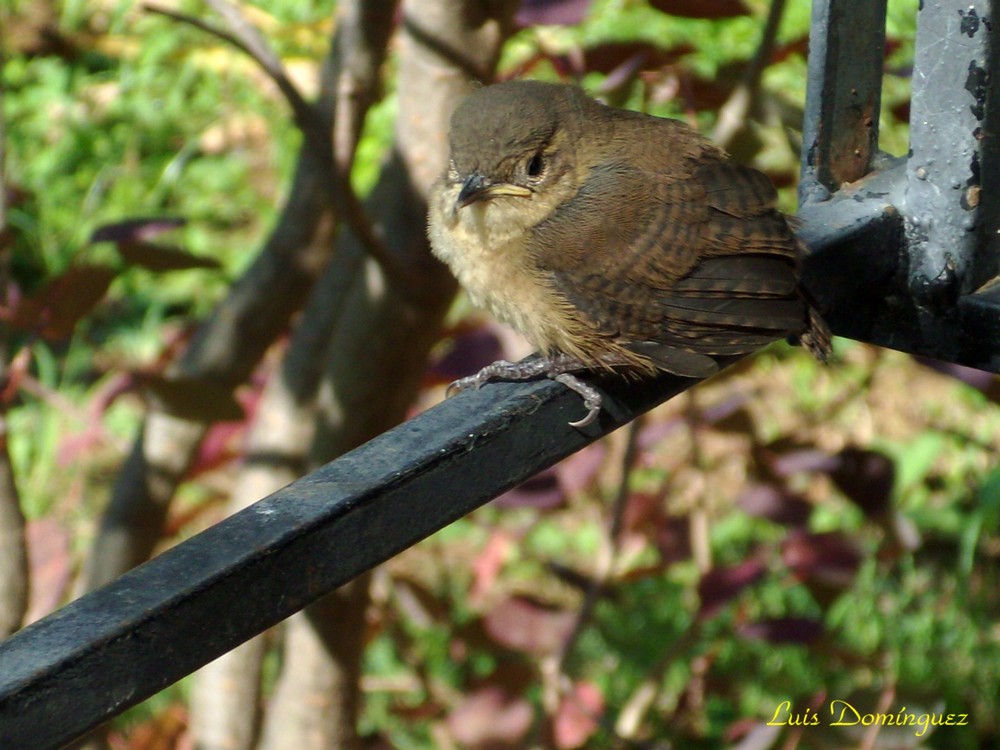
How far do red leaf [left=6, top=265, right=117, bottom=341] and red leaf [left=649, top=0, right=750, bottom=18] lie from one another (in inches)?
44.5

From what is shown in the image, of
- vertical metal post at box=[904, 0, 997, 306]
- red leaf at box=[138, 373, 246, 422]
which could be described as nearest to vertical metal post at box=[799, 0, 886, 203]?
vertical metal post at box=[904, 0, 997, 306]

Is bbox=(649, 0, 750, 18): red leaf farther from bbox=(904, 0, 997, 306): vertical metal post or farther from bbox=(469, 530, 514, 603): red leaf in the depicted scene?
bbox=(469, 530, 514, 603): red leaf

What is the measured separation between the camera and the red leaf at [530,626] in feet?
9.39

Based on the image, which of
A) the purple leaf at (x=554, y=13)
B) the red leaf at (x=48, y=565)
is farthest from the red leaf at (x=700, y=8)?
the red leaf at (x=48, y=565)

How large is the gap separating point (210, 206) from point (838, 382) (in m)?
3.16

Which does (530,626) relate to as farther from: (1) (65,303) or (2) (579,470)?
(1) (65,303)

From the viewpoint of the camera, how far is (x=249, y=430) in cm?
309

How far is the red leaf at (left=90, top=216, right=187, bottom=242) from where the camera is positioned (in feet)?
8.26

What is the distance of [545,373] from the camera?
1960 millimetres

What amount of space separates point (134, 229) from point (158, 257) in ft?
Result: 0.31

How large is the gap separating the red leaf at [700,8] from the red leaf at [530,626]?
1.29m

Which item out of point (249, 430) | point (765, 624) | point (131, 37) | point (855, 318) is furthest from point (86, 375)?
point (131, 37)

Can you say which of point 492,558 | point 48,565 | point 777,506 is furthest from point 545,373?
point 492,558

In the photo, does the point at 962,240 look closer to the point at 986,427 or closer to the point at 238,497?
the point at 238,497
